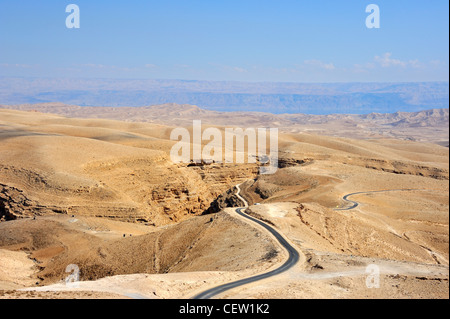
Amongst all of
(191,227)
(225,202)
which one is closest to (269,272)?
(191,227)

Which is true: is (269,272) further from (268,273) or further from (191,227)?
(191,227)

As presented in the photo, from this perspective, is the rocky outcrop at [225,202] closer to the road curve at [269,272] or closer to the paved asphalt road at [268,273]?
the road curve at [269,272]

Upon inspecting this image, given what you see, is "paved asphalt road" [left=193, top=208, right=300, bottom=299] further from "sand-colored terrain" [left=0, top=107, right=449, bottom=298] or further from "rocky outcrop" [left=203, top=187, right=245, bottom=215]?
"rocky outcrop" [left=203, top=187, right=245, bottom=215]

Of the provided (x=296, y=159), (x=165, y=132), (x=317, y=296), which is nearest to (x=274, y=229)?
(x=317, y=296)

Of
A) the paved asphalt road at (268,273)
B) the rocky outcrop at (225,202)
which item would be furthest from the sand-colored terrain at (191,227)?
the paved asphalt road at (268,273)

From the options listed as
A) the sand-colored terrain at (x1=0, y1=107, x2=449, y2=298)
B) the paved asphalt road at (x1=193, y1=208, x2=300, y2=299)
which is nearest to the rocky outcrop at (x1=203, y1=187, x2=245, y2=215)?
the sand-colored terrain at (x1=0, y1=107, x2=449, y2=298)

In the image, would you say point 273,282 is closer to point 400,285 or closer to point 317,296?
point 317,296

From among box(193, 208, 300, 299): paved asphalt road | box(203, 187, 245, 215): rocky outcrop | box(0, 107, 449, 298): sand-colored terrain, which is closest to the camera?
box(193, 208, 300, 299): paved asphalt road
